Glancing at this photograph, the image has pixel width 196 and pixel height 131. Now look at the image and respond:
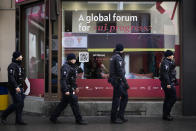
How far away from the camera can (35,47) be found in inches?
428

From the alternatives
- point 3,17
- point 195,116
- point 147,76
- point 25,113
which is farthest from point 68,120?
point 3,17

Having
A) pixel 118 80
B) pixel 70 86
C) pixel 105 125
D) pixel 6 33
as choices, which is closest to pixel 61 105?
pixel 70 86

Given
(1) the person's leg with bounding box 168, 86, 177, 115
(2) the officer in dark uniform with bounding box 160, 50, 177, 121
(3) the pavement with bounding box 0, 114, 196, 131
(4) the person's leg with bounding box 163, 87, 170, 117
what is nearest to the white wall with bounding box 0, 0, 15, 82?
(3) the pavement with bounding box 0, 114, 196, 131

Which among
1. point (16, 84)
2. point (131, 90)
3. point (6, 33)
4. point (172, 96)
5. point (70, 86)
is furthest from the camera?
point (6, 33)

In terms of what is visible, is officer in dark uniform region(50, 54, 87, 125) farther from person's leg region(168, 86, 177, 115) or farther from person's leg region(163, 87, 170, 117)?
person's leg region(168, 86, 177, 115)

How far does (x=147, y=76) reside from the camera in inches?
403

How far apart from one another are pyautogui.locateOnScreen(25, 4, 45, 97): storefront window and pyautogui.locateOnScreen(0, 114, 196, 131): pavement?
4.63 feet

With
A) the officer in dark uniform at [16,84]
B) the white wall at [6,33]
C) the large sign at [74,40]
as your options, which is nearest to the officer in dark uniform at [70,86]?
the officer in dark uniform at [16,84]

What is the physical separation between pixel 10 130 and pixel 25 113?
253 centimetres

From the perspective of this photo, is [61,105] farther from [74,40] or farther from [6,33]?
[6,33]

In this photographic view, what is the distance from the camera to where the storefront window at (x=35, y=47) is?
416 inches

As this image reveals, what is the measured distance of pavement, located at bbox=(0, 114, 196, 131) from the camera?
8000mm

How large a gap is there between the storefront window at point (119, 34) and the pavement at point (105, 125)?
1.40 metres

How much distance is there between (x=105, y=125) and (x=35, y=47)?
3757mm
